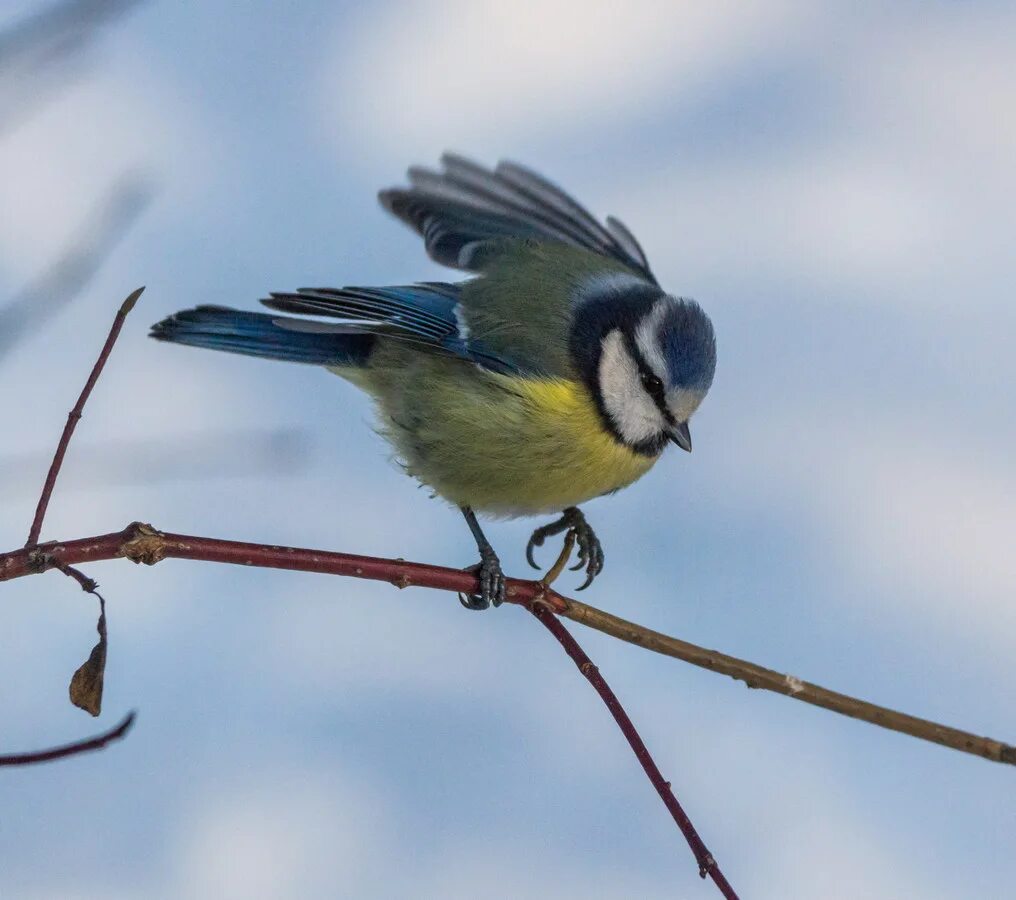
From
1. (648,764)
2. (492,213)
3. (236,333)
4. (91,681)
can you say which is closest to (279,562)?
(91,681)

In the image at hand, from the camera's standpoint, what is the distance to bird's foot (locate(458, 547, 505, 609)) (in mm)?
933

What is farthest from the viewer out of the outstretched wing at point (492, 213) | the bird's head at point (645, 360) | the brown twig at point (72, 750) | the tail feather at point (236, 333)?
the outstretched wing at point (492, 213)

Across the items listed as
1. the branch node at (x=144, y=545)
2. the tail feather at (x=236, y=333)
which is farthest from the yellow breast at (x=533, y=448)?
the branch node at (x=144, y=545)

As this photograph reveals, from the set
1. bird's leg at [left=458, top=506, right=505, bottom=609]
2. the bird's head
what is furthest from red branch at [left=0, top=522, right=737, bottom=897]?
the bird's head

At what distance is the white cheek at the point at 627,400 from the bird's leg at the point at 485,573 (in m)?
0.17

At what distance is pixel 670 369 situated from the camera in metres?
1.07

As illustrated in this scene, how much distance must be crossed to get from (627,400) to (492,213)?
43 centimetres

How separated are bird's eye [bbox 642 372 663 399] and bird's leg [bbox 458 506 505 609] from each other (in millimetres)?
213

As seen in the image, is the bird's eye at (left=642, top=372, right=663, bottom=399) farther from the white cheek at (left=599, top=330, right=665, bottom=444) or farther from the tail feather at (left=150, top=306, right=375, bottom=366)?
the tail feather at (left=150, top=306, right=375, bottom=366)

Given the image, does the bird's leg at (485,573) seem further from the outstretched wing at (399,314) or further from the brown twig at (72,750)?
the brown twig at (72,750)

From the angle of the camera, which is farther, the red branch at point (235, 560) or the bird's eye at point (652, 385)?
the bird's eye at point (652, 385)

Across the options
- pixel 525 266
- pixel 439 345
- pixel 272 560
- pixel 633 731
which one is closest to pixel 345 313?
pixel 439 345

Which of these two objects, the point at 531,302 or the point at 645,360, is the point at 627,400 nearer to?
the point at 645,360

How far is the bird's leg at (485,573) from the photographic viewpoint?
94cm
